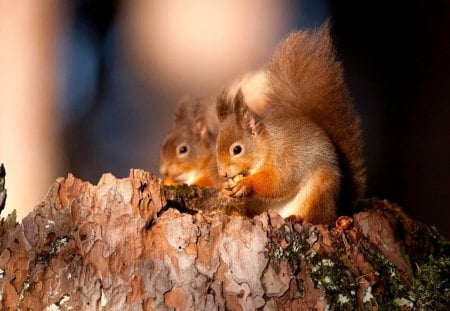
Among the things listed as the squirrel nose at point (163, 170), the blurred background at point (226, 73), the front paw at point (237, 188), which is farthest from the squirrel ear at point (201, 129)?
the front paw at point (237, 188)

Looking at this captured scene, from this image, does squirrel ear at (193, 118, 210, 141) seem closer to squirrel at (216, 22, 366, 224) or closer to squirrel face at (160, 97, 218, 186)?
squirrel face at (160, 97, 218, 186)

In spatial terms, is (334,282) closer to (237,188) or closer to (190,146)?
(237,188)

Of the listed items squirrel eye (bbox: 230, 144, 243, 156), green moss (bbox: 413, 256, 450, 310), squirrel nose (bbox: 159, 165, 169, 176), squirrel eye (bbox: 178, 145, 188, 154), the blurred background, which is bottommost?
green moss (bbox: 413, 256, 450, 310)

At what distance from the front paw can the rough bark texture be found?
33cm

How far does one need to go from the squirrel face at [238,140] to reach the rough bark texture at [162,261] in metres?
0.50

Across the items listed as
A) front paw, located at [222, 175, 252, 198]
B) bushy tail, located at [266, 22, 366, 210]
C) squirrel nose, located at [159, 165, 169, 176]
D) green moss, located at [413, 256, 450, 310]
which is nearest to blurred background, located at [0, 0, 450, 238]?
squirrel nose, located at [159, 165, 169, 176]

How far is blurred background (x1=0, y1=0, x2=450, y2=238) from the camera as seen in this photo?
92.9 inches

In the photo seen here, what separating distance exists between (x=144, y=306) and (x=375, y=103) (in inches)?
79.1

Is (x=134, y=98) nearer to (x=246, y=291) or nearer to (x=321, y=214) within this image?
(x=321, y=214)

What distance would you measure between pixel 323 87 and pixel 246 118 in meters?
0.21

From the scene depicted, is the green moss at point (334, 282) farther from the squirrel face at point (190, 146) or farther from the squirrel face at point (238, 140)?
the squirrel face at point (190, 146)

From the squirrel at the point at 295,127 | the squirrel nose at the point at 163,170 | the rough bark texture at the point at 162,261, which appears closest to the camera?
the rough bark texture at the point at 162,261

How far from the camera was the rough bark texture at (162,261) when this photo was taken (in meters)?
0.84

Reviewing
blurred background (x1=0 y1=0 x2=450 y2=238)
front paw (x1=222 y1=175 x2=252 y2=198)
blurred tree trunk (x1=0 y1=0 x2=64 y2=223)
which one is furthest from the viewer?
blurred background (x1=0 y1=0 x2=450 y2=238)
